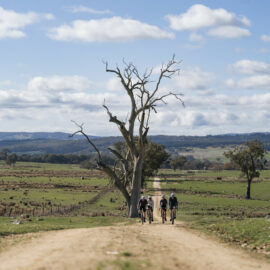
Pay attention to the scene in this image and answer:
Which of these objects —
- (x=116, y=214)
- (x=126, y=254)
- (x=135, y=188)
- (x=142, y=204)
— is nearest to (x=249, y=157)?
(x=116, y=214)

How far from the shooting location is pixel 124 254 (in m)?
16.0

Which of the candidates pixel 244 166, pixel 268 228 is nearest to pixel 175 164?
pixel 244 166

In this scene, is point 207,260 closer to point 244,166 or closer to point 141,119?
point 141,119

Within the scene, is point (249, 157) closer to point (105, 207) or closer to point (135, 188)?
point (105, 207)

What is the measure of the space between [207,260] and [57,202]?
47856mm

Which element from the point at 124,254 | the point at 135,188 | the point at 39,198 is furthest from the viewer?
the point at 39,198

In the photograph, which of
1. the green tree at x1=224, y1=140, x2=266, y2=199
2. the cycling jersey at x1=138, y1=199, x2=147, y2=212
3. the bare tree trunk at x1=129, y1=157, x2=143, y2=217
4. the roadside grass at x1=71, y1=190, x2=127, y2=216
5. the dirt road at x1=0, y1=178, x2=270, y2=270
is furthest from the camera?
the green tree at x1=224, y1=140, x2=266, y2=199

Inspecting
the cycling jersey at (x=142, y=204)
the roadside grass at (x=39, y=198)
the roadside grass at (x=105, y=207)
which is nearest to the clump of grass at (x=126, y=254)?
the cycling jersey at (x=142, y=204)

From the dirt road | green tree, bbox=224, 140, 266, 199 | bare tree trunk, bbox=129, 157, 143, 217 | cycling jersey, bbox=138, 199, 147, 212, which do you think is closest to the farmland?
bare tree trunk, bbox=129, 157, 143, 217

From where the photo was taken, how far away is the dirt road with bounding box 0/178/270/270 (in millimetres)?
14547

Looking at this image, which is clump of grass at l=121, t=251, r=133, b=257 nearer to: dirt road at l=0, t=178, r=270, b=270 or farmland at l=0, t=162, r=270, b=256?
dirt road at l=0, t=178, r=270, b=270

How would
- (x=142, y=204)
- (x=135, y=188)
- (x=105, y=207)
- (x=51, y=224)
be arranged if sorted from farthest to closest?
1. (x=105, y=207)
2. (x=135, y=188)
3. (x=51, y=224)
4. (x=142, y=204)

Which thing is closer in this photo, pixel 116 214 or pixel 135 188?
pixel 135 188

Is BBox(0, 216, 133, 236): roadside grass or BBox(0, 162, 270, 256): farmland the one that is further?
BBox(0, 216, 133, 236): roadside grass
